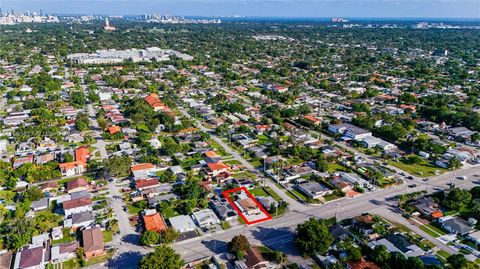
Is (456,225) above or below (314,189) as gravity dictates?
below

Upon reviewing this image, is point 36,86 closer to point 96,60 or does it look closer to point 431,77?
point 96,60

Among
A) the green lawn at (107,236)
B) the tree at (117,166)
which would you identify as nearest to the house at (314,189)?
the tree at (117,166)

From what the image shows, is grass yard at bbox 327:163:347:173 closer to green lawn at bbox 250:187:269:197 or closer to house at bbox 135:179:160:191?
green lawn at bbox 250:187:269:197

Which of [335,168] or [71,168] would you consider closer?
[71,168]

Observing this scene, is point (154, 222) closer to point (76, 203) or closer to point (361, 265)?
point (76, 203)

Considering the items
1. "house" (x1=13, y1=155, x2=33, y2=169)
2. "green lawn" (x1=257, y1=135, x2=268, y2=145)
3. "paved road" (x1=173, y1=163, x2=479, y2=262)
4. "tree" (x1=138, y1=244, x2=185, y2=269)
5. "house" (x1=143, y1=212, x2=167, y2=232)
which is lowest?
"paved road" (x1=173, y1=163, x2=479, y2=262)

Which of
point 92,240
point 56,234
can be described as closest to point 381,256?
point 92,240

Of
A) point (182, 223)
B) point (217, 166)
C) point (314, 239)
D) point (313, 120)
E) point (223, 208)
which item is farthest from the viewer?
point (313, 120)

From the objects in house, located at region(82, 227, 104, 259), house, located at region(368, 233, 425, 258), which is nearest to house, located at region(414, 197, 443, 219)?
house, located at region(368, 233, 425, 258)
